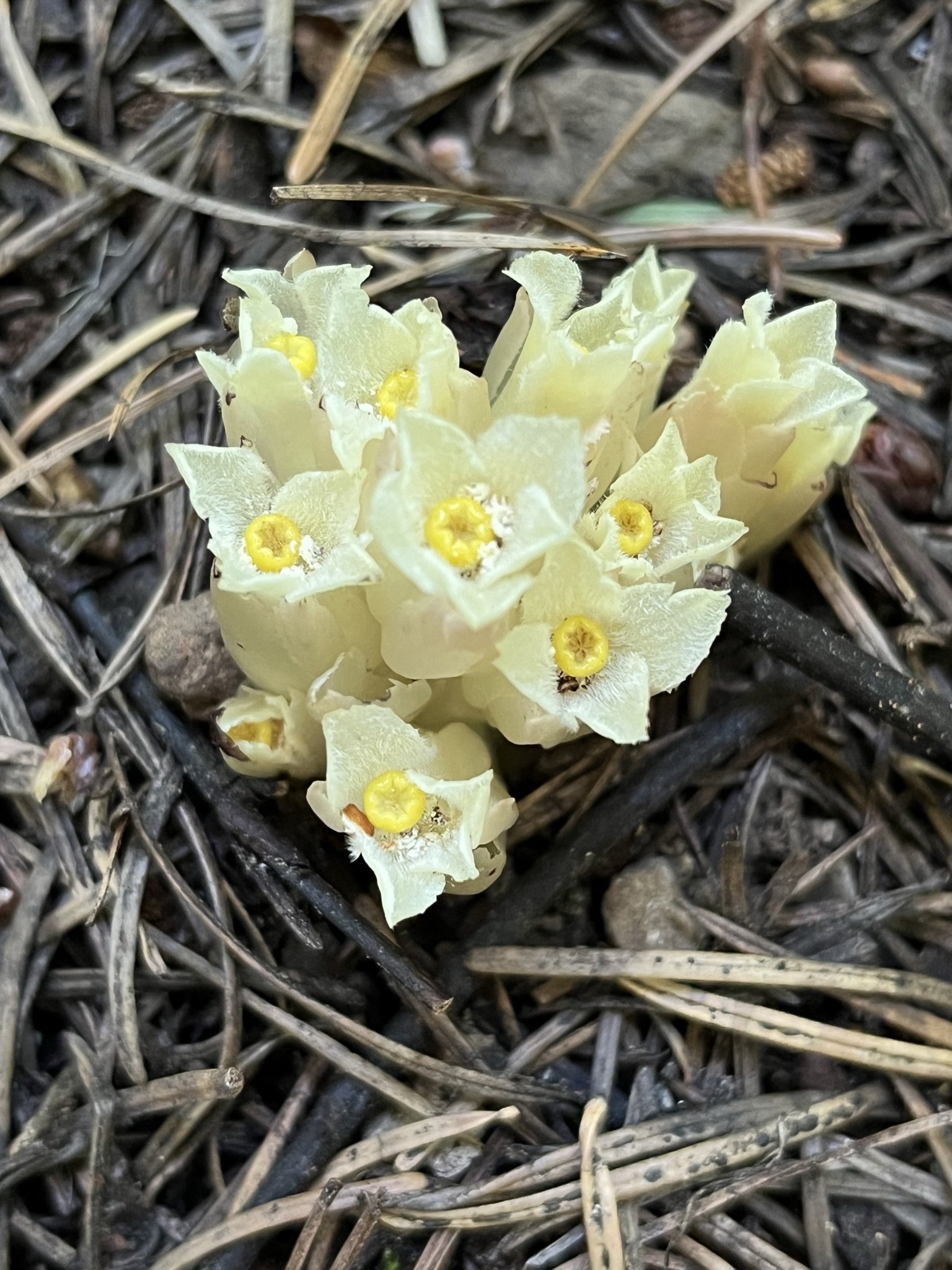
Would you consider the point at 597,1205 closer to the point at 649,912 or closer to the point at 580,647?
the point at 649,912

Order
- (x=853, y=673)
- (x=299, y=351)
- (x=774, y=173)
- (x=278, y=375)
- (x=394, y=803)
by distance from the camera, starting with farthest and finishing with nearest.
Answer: (x=774, y=173) → (x=853, y=673) → (x=299, y=351) → (x=278, y=375) → (x=394, y=803)

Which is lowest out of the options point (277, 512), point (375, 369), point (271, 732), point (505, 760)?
point (505, 760)

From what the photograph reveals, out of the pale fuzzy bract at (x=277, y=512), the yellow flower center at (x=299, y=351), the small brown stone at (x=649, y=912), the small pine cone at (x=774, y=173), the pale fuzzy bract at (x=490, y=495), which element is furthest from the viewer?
the small pine cone at (x=774, y=173)

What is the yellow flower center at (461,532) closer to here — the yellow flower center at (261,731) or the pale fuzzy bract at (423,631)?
the pale fuzzy bract at (423,631)

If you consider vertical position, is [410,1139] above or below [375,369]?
below

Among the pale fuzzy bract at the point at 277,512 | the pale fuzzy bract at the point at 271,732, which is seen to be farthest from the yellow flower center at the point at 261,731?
the pale fuzzy bract at the point at 277,512

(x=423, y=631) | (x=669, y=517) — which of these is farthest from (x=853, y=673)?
(x=423, y=631)

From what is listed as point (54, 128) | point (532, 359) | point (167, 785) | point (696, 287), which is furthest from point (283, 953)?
point (54, 128)
